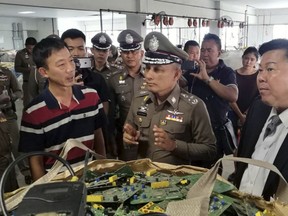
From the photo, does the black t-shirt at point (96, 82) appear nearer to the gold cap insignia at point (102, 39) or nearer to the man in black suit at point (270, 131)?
the gold cap insignia at point (102, 39)

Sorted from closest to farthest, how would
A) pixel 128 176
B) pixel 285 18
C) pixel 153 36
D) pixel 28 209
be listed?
pixel 28 209 < pixel 128 176 < pixel 153 36 < pixel 285 18

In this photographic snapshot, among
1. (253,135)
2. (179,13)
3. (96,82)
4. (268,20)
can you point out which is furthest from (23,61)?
(268,20)

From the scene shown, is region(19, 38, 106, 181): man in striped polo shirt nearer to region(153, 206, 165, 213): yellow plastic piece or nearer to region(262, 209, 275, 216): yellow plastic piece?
region(153, 206, 165, 213): yellow plastic piece

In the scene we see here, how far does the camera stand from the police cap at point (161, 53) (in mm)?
1611

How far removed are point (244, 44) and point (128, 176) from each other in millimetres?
12089

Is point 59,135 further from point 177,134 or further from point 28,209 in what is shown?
point 28,209

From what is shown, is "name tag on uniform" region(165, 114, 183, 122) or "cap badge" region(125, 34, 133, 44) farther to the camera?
"cap badge" region(125, 34, 133, 44)

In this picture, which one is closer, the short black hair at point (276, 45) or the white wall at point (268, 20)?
the short black hair at point (276, 45)

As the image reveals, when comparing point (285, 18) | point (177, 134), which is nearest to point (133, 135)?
point (177, 134)

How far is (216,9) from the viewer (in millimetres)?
10078

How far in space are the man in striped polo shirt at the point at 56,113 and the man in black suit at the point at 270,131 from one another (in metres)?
0.77

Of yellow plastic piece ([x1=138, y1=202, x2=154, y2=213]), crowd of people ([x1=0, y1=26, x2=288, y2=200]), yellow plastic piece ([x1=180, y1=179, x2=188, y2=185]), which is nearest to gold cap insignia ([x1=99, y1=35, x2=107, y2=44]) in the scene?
crowd of people ([x1=0, y1=26, x2=288, y2=200])

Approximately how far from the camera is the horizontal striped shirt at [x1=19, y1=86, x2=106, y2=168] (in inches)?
56.1

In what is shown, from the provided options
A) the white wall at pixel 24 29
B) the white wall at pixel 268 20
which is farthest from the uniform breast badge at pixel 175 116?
the white wall at pixel 268 20
